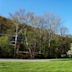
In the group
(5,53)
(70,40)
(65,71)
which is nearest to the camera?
(65,71)

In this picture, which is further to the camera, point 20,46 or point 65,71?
point 20,46

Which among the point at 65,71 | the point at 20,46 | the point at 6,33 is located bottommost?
the point at 65,71

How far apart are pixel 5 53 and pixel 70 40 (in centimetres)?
1307

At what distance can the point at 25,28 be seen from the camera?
37.2 metres

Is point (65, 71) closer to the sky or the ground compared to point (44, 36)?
closer to the ground

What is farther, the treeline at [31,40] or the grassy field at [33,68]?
the treeline at [31,40]

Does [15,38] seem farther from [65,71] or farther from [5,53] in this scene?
[65,71]

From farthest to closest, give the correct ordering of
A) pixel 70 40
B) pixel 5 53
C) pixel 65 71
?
pixel 70 40
pixel 5 53
pixel 65 71

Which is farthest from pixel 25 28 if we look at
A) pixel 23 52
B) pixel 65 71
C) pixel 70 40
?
pixel 65 71

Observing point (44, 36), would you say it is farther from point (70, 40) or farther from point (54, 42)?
point (70, 40)

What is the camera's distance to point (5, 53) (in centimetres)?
3516

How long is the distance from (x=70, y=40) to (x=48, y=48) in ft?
21.6

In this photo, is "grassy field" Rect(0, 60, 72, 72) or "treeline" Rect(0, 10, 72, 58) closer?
"grassy field" Rect(0, 60, 72, 72)

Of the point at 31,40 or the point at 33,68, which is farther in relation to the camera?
the point at 31,40
